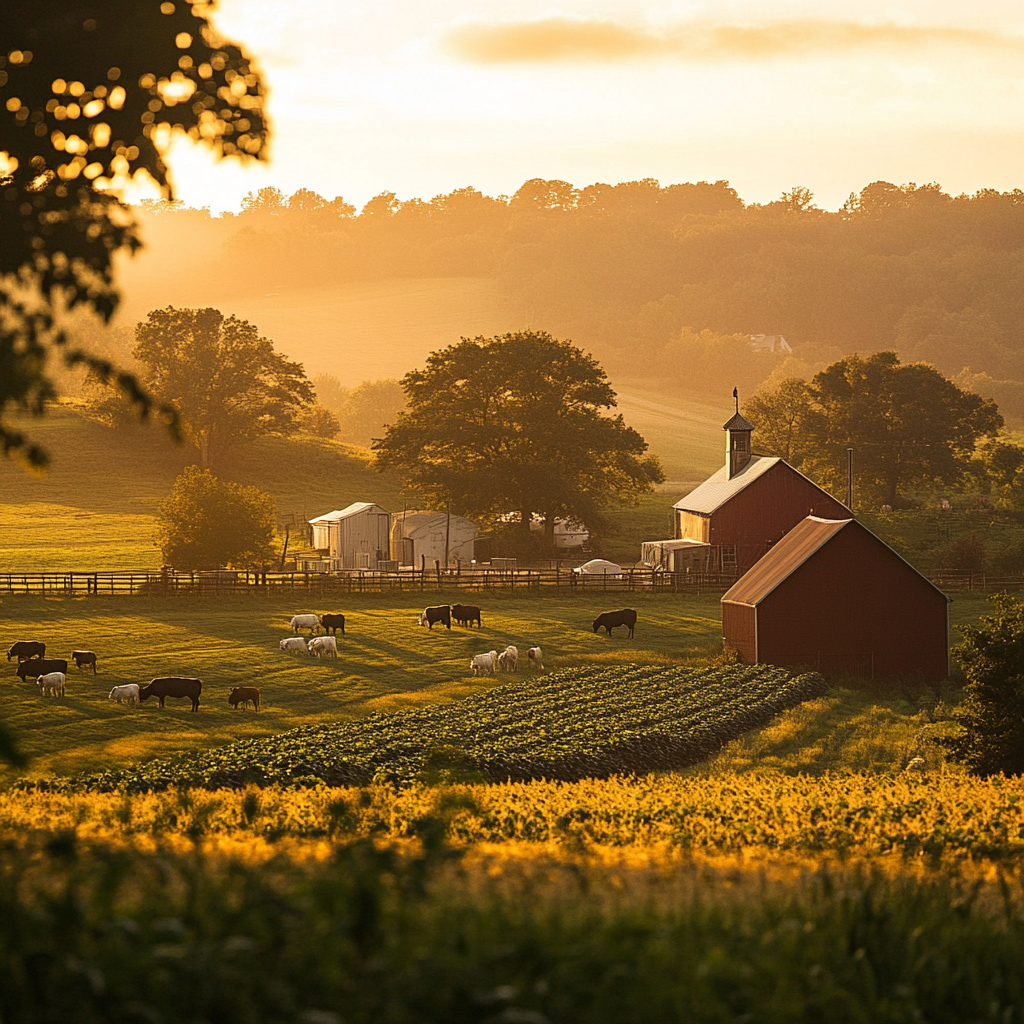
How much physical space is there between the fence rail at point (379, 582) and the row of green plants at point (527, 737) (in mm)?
22284

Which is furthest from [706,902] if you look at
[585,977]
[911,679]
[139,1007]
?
[911,679]

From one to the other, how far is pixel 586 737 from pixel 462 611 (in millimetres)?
22966

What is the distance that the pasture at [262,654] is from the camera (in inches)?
1243

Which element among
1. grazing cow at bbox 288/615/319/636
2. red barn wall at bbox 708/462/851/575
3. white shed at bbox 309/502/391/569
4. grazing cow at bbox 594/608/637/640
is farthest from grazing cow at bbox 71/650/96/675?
red barn wall at bbox 708/462/851/575

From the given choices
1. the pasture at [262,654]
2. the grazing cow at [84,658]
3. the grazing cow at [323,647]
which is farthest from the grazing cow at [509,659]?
the grazing cow at [84,658]

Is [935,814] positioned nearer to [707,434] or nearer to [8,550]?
[8,550]

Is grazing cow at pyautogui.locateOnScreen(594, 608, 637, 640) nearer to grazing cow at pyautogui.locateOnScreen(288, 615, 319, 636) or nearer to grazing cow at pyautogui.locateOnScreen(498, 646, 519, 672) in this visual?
grazing cow at pyautogui.locateOnScreen(498, 646, 519, 672)

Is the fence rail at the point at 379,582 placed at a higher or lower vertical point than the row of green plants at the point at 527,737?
higher

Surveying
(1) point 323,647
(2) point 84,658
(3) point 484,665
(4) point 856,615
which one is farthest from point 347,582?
(4) point 856,615

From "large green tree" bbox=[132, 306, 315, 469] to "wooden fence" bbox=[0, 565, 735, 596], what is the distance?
4898 centimetres

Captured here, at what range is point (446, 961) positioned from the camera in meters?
5.96

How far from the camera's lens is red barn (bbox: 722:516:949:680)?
45.7 m

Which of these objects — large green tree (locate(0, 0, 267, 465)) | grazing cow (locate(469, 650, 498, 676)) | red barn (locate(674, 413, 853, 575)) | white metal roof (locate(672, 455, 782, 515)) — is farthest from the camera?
white metal roof (locate(672, 455, 782, 515))

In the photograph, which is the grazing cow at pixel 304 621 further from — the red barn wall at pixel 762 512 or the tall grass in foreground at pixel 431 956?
the tall grass in foreground at pixel 431 956
